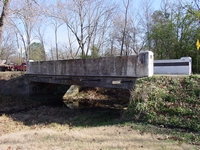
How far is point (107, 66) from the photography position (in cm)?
1034

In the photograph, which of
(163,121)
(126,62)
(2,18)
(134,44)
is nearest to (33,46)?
(134,44)

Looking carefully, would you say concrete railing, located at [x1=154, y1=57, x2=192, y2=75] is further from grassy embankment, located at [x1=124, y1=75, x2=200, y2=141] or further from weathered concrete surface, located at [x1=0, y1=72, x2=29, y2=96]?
weathered concrete surface, located at [x1=0, y1=72, x2=29, y2=96]

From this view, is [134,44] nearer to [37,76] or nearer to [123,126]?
[37,76]

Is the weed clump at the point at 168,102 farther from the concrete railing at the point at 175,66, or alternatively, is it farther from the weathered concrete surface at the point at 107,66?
the concrete railing at the point at 175,66

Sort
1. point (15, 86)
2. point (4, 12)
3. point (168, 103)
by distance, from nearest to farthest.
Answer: point (168, 103) < point (4, 12) < point (15, 86)

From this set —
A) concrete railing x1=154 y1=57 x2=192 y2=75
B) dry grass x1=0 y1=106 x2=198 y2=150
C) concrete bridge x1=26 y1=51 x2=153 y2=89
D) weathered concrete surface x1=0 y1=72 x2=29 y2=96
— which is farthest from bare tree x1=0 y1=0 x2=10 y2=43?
concrete railing x1=154 y1=57 x2=192 y2=75

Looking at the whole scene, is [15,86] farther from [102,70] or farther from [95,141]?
[95,141]

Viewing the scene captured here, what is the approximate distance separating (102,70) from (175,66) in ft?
15.8

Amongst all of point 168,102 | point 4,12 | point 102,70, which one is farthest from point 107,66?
point 4,12

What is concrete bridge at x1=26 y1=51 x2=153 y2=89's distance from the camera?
904 centimetres

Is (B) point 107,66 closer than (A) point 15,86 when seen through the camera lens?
Yes

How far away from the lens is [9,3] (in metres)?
10.7

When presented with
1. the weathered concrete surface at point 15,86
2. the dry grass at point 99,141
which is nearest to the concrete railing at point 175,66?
the dry grass at point 99,141

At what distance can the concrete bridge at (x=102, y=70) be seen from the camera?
29.7 ft
